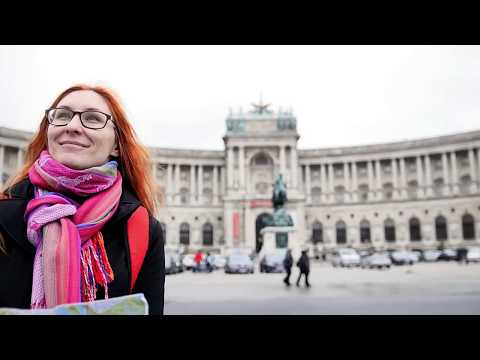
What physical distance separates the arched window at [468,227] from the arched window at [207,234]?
102ft

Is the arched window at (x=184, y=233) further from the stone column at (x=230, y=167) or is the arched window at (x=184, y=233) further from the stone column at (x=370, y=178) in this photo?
the stone column at (x=370, y=178)

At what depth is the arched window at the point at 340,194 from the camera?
5903 cm

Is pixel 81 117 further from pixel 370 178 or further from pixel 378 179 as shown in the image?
pixel 370 178

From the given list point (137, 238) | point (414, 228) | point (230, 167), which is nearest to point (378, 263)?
point (137, 238)

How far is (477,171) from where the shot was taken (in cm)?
5184

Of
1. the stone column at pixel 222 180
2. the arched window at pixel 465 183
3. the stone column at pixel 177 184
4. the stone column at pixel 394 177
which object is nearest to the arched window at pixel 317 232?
the stone column at pixel 394 177

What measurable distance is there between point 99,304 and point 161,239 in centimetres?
71

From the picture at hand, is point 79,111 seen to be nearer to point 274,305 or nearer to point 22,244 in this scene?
point 22,244

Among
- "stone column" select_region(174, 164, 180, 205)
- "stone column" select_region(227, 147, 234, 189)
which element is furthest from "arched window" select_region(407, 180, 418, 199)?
"stone column" select_region(174, 164, 180, 205)

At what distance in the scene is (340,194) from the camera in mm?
59406

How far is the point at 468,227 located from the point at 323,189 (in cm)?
Answer: 1836

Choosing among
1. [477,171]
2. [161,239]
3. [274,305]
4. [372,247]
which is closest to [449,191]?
[477,171]

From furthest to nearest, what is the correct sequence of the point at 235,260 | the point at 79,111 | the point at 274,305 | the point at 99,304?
1. the point at 235,260
2. the point at 274,305
3. the point at 79,111
4. the point at 99,304
